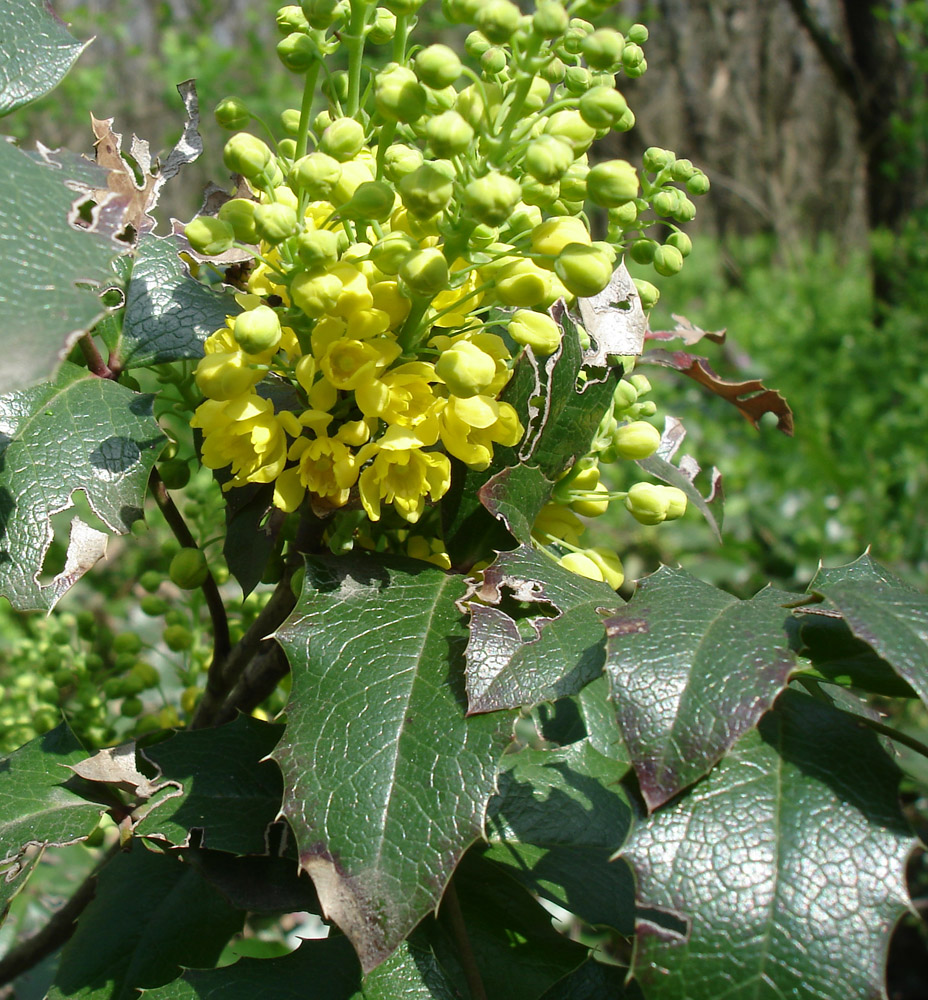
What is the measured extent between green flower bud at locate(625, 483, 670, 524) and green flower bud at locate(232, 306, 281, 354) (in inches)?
13.4

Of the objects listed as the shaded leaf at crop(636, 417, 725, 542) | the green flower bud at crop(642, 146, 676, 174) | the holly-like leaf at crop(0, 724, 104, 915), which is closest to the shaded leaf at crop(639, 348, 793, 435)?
the shaded leaf at crop(636, 417, 725, 542)

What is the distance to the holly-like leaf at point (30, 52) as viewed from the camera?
2.20 ft

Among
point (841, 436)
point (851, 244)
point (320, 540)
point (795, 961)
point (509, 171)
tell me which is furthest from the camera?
point (851, 244)

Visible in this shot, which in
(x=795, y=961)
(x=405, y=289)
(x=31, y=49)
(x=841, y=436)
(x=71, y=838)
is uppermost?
(x=31, y=49)

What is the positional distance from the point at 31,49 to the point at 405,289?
34cm

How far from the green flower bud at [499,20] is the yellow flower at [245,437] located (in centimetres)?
27

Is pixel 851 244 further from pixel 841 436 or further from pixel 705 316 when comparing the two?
pixel 841 436

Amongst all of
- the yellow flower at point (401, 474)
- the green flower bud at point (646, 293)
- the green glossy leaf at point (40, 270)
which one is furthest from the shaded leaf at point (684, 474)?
the green glossy leaf at point (40, 270)

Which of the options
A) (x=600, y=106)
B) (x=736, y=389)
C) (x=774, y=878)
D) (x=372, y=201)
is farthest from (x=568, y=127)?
(x=774, y=878)

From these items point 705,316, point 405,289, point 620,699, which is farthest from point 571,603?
point 705,316

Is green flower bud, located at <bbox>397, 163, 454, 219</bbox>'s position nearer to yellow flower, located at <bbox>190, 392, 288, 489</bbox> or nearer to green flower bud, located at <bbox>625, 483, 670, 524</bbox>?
yellow flower, located at <bbox>190, 392, 288, 489</bbox>

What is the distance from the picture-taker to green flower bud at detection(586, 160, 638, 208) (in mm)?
606

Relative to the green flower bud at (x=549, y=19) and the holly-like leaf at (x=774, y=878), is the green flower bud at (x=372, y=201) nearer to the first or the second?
the green flower bud at (x=549, y=19)

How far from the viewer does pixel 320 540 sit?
72 cm
